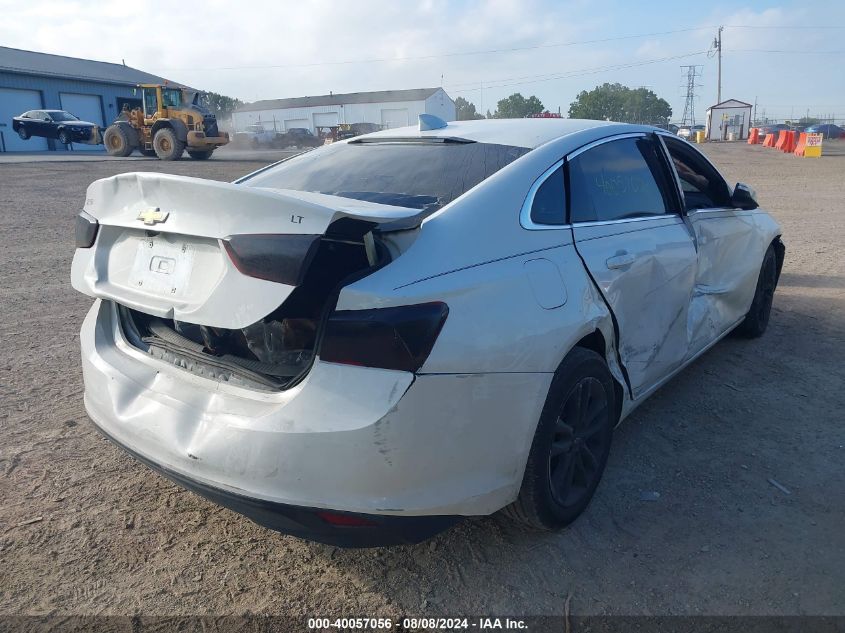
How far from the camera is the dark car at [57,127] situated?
108 feet

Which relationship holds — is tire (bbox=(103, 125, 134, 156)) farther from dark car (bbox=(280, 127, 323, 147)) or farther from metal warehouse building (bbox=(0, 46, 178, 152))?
dark car (bbox=(280, 127, 323, 147))

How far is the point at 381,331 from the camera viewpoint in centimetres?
205

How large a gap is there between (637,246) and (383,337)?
5.22ft

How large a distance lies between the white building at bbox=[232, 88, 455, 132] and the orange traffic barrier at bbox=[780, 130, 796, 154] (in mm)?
42277

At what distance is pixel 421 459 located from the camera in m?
2.12

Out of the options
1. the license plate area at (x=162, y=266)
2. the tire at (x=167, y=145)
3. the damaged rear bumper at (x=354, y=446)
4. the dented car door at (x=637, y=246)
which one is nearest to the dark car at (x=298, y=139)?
the tire at (x=167, y=145)

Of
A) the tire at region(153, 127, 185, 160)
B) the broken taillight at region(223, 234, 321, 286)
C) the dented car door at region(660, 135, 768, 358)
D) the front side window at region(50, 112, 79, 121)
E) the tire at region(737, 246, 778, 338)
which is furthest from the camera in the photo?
the front side window at region(50, 112, 79, 121)

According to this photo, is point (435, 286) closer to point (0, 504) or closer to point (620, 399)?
point (620, 399)

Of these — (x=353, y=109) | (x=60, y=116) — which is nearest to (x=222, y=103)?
(x=353, y=109)

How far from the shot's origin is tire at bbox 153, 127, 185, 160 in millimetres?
25328

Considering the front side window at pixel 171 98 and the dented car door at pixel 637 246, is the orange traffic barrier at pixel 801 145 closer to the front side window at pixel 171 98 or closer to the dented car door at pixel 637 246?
the front side window at pixel 171 98

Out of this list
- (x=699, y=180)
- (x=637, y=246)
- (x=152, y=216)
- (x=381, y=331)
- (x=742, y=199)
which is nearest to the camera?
(x=381, y=331)

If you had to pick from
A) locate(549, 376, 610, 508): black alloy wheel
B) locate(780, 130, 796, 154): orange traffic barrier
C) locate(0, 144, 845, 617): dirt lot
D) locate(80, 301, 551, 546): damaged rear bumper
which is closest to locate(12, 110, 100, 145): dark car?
locate(0, 144, 845, 617): dirt lot

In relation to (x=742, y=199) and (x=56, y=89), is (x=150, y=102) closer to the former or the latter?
(x=56, y=89)
